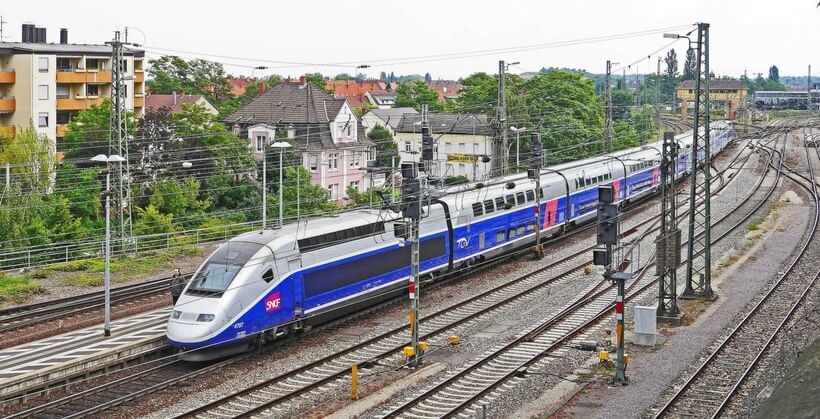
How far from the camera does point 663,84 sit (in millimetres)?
167125

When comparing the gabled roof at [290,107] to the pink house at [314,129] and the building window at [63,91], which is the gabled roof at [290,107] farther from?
the building window at [63,91]

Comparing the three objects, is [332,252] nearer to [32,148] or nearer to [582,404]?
[582,404]

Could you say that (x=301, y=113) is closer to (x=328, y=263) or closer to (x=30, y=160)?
(x=30, y=160)

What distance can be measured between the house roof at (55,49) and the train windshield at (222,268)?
48.7m

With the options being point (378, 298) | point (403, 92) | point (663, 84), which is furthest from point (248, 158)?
point (663, 84)

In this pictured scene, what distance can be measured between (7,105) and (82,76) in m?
6.23

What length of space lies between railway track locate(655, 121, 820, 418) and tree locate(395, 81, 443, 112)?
80.9 m

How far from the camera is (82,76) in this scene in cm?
7094

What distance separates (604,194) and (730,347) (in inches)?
239

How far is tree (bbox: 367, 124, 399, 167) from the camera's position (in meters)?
81.9

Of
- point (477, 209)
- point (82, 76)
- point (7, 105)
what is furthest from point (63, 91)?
point (477, 209)

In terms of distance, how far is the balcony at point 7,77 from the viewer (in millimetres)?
66875

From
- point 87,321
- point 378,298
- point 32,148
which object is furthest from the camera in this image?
point 32,148

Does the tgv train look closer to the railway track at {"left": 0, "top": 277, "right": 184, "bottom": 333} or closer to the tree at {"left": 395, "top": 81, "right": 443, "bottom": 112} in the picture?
the railway track at {"left": 0, "top": 277, "right": 184, "bottom": 333}
